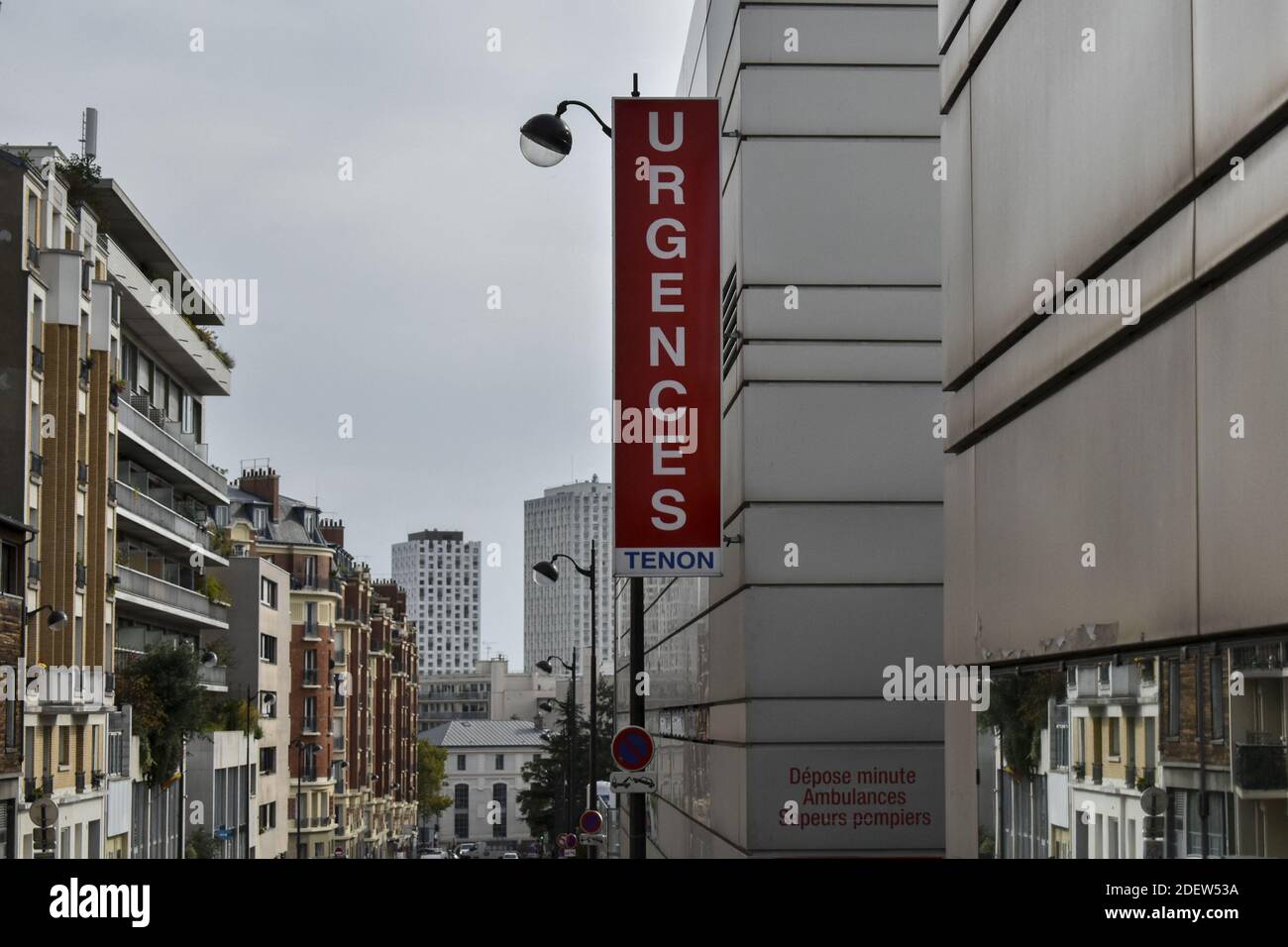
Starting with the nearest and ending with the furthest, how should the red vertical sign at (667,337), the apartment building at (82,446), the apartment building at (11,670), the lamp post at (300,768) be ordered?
the red vertical sign at (667,337), the apartment building at (11,670), the apartment building at (82,446), the lamp post at (300,768)

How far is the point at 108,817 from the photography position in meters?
56.2

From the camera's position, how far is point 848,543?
1827 centimetres

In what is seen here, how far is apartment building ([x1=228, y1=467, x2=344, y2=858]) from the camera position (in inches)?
3984

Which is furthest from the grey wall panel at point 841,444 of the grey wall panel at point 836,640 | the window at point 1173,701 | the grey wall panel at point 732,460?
the window at point 1173,701

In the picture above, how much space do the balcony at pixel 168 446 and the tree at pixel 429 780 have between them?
268ft

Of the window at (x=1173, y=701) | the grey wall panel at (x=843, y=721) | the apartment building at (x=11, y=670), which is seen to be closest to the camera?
the window at (x=1173, y=701)

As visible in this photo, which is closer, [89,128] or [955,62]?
[955,62]

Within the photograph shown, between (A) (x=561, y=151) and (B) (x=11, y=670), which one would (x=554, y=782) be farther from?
(A) (x=561, y=151)

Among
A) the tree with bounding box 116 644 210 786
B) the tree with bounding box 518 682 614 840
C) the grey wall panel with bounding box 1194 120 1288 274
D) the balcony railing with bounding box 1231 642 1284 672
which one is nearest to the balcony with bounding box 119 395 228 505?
the tree with bounding box 116 644 210 786

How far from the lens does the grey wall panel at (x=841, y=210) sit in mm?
18234

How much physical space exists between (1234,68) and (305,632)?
334ft

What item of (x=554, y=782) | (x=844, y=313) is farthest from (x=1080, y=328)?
(x=554, y=782)

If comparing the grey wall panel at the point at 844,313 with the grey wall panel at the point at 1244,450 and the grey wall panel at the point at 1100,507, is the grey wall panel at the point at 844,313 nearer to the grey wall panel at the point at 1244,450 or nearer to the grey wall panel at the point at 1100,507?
the grey wall panel at the point at 1100,507
